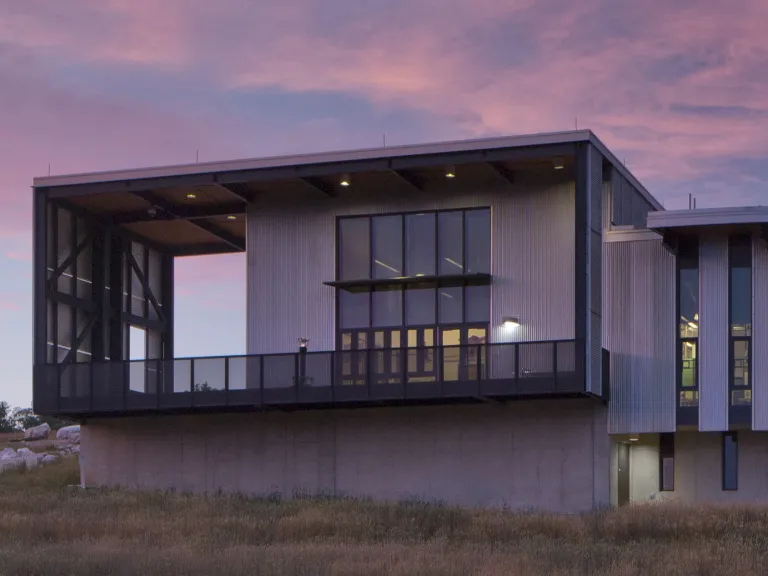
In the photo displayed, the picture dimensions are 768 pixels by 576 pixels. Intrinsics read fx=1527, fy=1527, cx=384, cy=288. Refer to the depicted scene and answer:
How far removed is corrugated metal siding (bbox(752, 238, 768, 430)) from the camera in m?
40.6

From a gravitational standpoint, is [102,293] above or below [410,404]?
above

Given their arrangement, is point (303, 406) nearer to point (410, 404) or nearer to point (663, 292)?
point (410, 404)

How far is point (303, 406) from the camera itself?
4391 cm

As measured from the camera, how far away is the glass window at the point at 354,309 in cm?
4444

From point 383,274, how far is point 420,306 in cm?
146

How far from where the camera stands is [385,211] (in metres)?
44.6

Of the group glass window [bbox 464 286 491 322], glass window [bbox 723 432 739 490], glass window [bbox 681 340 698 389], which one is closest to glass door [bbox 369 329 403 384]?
glass window [bbox 464 286 491 322]

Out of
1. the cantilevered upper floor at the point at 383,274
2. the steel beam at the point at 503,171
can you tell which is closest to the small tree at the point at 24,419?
the cantilevered upper floor at the point at 383,274

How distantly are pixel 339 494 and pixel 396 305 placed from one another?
5660 millimetres

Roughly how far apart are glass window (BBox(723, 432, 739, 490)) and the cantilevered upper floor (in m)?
3.95

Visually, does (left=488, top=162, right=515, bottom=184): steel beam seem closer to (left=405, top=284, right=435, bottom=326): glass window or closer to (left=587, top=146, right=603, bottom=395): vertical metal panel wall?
(left=587, top=146, right=603, bottom=395): vertical metal panel wall

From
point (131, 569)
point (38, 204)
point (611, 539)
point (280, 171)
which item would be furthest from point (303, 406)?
point (131, 569)

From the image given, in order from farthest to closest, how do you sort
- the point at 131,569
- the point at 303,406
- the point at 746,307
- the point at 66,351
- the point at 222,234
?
the point at 222,234 < the point at 66,351 < the point at 303,406 < the point at 746,307 < the point at 131,569

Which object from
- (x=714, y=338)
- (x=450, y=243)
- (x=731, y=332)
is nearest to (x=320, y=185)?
(x=450, y=243)
